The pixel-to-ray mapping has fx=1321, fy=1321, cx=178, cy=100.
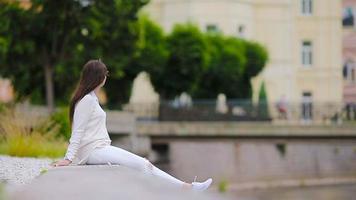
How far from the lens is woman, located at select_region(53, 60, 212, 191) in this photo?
45.4ft

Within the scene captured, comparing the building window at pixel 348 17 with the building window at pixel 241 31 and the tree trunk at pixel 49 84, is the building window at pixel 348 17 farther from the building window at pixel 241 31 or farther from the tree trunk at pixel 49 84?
the tree trunk at pixel 49 84

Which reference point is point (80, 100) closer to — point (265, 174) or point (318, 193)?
point (318, 193)

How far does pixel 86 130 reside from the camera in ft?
46.3

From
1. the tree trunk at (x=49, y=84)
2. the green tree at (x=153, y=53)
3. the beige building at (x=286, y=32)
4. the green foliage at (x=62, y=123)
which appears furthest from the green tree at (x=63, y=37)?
the beige building at (x=286, y=32)

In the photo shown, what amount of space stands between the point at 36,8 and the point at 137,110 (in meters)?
13.9

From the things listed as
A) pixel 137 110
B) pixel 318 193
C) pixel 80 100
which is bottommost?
pixel 318 193

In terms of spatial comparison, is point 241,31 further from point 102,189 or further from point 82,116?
point 102,189

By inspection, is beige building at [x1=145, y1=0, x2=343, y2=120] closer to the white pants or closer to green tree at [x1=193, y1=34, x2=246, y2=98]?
green tree at [x1=193, y1=34, x2=246, y2=98]

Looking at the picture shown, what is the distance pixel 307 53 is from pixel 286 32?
13.5ft

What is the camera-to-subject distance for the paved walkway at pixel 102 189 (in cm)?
945

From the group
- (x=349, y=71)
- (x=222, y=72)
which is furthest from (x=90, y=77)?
(x=349, y=71)

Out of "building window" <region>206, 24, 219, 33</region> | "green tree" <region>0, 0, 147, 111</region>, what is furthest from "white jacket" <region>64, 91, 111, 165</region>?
"building window" <region>206, 24, 219, 33</region>

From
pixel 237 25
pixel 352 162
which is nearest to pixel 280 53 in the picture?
pixel 237 25

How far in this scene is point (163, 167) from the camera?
58969mm
